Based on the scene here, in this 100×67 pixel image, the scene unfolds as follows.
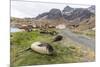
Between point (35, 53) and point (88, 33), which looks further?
point (88, 33)

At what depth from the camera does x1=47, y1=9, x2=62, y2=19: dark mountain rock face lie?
7.02ft

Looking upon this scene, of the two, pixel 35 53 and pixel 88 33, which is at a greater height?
pixel 88 33

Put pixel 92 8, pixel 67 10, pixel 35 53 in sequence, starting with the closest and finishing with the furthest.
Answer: pixel 35 53 < pixel 67 10 < pixel 92 8

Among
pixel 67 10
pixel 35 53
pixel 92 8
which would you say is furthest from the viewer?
pixel 92 8

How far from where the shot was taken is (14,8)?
200cm

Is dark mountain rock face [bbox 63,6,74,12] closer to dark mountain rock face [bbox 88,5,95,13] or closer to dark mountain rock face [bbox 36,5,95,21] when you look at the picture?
dark mountain rock face [bbox 36,5,95,21]

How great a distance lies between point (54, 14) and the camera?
7.07ft

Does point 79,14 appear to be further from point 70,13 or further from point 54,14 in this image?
point 54,14

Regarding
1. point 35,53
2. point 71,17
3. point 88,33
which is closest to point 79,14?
point 71,17

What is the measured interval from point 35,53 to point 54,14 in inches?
19.6

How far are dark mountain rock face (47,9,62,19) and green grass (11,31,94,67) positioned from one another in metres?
0.23

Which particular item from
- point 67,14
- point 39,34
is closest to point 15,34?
point 39,34

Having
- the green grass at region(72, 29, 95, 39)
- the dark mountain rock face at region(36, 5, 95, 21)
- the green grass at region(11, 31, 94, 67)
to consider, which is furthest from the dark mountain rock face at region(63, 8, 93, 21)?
the green grass at region(11, 31, 94, 67)

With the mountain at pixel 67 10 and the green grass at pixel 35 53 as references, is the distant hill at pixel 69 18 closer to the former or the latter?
the mountain at pixel 67 10
